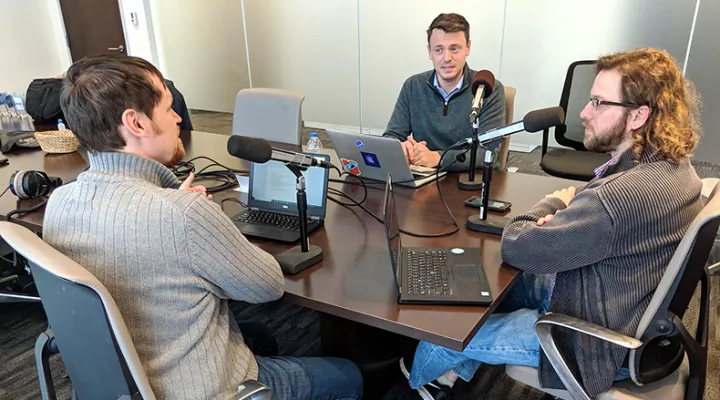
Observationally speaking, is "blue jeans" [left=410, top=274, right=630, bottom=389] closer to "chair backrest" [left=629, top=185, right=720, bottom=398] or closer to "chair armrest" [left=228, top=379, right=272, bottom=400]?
"chair backrest" [left=629, top=185, right=720, bottom=398]

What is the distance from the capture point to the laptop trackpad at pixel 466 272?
1193 mm

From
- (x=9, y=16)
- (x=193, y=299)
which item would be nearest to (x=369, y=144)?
(x=193, y=299)

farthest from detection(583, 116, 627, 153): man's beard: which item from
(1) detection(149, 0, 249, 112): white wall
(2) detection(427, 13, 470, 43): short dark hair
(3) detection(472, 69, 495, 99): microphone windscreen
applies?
(1) detection(149, 0, 249, 112): white wall

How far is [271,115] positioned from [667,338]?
209 cm

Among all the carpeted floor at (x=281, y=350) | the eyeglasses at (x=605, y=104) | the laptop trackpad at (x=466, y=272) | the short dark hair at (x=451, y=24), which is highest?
the short dark hair at (x=451, y=24)

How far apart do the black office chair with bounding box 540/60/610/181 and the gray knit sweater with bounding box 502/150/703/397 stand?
161 cm

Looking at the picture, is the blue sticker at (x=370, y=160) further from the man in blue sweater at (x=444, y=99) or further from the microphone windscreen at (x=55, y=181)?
the microphone windscreen at (x=55, y=181)

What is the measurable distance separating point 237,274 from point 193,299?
4.0 inches

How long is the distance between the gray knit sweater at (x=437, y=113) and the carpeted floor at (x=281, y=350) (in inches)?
40.0

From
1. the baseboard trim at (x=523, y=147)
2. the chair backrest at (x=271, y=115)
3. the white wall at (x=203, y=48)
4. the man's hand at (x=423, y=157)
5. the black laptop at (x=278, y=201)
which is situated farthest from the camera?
the white wall at (x=203, y=48)

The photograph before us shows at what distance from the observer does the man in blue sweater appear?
2221mm

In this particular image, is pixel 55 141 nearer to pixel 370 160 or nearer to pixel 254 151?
pixel 370 160

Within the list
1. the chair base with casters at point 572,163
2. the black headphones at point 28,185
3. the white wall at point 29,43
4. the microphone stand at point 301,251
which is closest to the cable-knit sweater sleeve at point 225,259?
the microphone stand at point 301,251

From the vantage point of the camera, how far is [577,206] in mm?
1171
